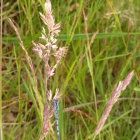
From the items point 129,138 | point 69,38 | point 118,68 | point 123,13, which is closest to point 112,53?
point 118,68

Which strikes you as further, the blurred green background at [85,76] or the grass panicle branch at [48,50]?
the blurred green background at [85,76]

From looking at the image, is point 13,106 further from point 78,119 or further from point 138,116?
point 138,116

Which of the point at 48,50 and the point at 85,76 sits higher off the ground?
the point at 48,50

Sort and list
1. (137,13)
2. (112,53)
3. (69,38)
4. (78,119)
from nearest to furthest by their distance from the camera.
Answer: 1. (69,38)
2. (78,119)
3. (112,53)
4. (137,13)

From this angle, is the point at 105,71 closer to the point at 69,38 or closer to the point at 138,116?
the point at 138,116

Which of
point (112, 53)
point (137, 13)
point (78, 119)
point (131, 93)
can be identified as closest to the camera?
point (78, 119)

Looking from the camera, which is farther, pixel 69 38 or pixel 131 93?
pixel 131 93

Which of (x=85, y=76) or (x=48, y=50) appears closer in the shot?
(x=48, y=50)

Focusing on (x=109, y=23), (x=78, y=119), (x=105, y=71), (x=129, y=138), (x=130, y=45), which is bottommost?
(x=129, y=138)

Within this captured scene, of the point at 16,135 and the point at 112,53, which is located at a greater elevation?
the point at 112,53

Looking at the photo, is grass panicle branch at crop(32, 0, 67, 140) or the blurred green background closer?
grass panicle branch at crop(32, 0, 67, 140)

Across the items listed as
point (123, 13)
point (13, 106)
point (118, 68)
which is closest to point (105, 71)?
point (118, 68)
